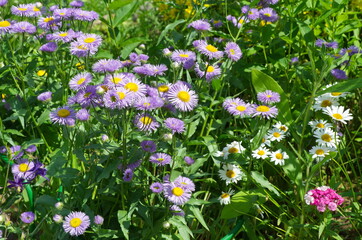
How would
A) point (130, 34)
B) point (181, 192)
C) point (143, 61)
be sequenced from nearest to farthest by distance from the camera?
point (181, 192) → point (143, 61) → point (130, 34)

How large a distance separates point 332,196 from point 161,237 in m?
0.59

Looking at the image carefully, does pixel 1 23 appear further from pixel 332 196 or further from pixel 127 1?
pixel 332 196

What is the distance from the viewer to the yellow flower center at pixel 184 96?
5.12ft

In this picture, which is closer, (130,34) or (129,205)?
(129,205)

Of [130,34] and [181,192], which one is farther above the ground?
[181,192]

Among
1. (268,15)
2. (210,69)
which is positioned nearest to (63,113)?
(210,69)

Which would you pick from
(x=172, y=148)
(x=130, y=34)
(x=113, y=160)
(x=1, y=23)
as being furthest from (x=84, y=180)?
(x=130, y=34)

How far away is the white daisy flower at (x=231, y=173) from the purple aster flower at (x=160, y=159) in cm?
33

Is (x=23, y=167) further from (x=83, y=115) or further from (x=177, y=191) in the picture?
(x=177, y=191)

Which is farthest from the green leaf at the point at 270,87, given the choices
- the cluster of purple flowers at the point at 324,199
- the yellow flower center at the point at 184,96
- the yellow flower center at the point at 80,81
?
the yellow flower center at the point at 80,81

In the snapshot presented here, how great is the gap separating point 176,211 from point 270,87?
0.63 m

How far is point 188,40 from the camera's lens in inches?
88.2

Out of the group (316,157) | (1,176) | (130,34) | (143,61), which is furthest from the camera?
(130,34)

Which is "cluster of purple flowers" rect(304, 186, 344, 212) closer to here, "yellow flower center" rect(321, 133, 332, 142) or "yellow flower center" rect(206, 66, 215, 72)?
"yellow flower center" rect(321, 133, 332, 142)
